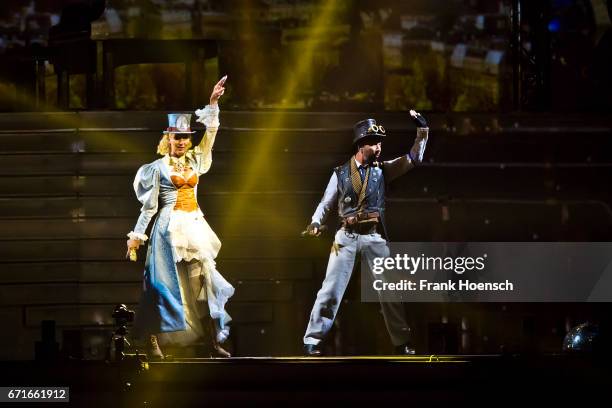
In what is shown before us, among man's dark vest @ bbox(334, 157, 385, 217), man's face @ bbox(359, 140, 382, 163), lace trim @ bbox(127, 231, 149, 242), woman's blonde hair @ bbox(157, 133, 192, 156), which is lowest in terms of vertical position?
lace trim @ bbox(127, 231, 149, 242)

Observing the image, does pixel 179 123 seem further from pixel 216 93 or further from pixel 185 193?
pixel 185 193

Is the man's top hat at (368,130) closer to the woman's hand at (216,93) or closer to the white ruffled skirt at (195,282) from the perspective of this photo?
the woman's hand at (216,93)

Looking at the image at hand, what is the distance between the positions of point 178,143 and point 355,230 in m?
2.03

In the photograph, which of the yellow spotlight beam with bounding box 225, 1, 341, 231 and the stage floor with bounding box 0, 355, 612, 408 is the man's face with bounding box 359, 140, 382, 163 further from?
the stage floor with bounding box 0, 355, 612, 408

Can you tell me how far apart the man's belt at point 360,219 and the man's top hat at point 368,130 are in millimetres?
786

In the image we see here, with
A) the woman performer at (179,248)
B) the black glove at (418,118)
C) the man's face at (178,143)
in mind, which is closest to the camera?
the woman performer at (179,248)

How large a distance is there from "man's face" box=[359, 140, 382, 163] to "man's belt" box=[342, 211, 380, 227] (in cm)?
57

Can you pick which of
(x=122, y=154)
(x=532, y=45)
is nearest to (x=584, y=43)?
(x=532, y=45)

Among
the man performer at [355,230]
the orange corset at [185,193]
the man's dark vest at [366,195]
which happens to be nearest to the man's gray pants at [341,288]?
the man performer at [355,230]

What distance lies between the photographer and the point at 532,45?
13.5 m

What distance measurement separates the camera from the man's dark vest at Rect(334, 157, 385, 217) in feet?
41.7

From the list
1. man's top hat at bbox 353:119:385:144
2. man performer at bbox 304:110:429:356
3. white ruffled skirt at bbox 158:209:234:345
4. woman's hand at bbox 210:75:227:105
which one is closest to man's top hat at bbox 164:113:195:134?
woman's hand at bbox 210:75:227:105

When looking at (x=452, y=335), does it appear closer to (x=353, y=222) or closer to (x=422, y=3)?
(x=353, y=222)

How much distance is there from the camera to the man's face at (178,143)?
12938mm
